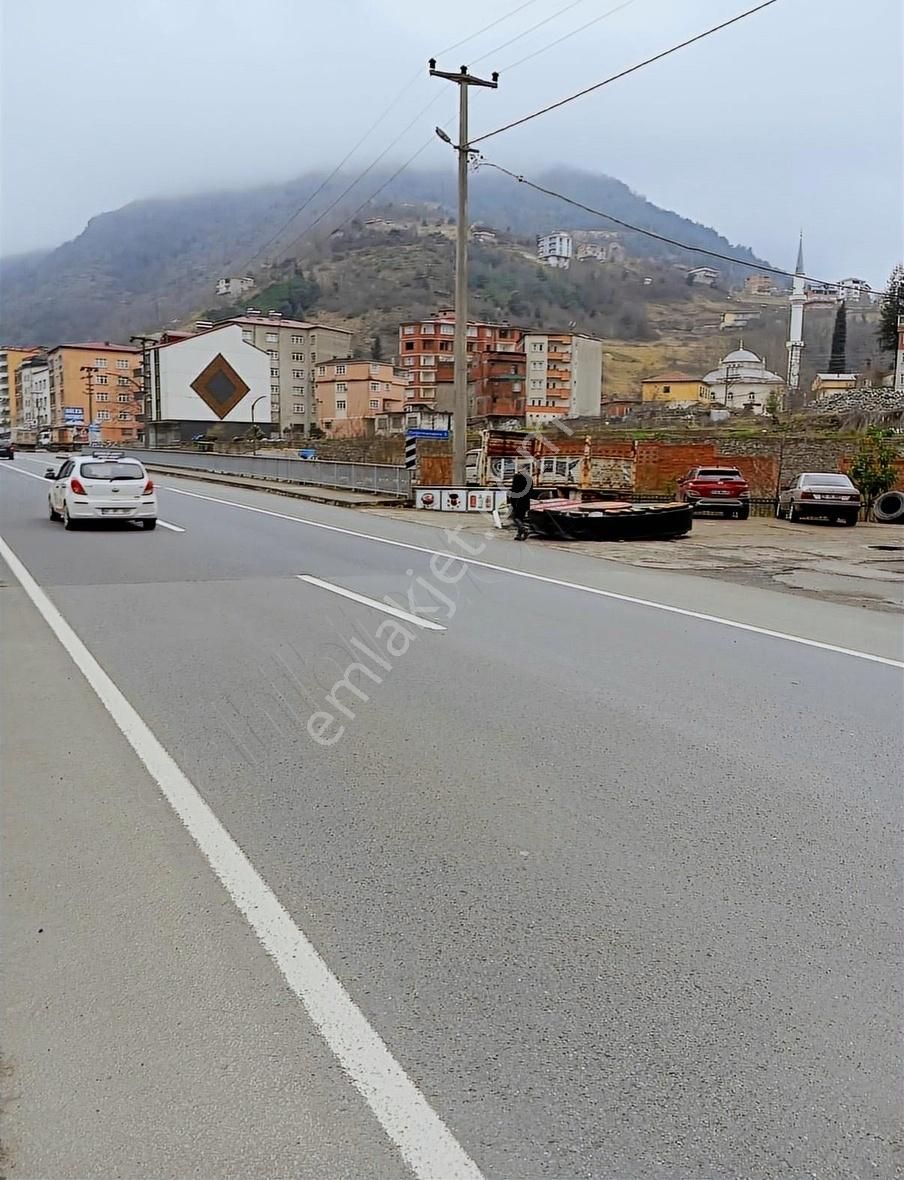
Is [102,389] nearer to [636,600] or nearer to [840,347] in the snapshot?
[840,347]

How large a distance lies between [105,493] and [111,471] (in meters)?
0.66

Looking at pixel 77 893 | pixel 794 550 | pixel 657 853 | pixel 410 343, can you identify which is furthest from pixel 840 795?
→ pixel 410 343

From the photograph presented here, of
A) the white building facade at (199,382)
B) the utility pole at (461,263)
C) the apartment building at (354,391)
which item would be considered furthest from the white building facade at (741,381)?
the utility pole at (461,263)

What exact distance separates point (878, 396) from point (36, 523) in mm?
56384

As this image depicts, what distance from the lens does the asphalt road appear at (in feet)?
8.89

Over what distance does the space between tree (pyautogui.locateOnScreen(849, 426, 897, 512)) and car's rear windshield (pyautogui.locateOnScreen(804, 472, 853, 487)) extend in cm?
136

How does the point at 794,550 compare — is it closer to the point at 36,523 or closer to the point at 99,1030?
the point at 36,523

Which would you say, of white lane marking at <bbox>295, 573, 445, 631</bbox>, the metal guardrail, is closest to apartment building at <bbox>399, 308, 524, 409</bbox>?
the metal guardrail

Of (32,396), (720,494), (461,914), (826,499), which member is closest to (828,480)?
(826,499)

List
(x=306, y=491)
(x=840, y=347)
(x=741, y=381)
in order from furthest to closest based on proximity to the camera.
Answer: (x=840, y=347)
(x=741, y=381)
(x=306, y=491)

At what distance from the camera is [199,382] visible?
87375 mm

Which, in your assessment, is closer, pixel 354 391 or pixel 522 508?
pixel 522 508

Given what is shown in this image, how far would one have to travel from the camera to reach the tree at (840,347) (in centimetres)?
12581

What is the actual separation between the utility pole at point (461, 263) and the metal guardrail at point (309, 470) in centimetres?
297
